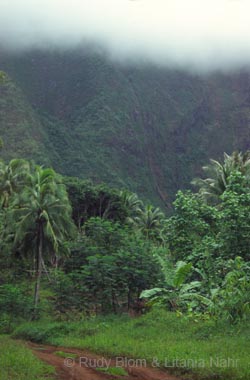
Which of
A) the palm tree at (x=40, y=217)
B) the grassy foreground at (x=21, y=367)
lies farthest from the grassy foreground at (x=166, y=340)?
the palm tree at (x=40, y=217)

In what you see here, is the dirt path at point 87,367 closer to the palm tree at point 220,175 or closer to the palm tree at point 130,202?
the palm tree at point 220,175

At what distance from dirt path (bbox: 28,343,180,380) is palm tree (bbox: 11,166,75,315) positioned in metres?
8.58

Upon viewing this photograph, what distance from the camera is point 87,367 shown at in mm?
11102

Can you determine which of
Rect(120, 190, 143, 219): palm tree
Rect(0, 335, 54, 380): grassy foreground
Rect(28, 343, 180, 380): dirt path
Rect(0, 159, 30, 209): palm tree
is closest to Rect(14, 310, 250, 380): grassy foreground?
Rect(28, 343, 180, 380): dirt path

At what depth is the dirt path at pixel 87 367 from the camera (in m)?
10.3

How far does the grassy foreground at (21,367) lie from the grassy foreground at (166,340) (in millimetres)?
2237

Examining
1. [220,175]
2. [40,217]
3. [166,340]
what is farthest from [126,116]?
[166,340]

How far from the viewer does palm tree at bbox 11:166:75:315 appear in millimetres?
21625

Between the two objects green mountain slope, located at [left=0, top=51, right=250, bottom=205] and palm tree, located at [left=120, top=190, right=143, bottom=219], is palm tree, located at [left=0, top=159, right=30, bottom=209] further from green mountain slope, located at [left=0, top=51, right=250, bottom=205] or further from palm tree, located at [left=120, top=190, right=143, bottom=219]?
green mountain slope, located at [left=0, top=51, right=250, bottom=205]

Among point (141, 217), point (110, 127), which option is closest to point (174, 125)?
point (110, 127)

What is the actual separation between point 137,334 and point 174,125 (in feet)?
343

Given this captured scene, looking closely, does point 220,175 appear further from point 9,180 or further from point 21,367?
point 21,367

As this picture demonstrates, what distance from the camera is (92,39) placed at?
453 feet

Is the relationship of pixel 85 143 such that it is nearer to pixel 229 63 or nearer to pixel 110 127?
pixel 110 127
